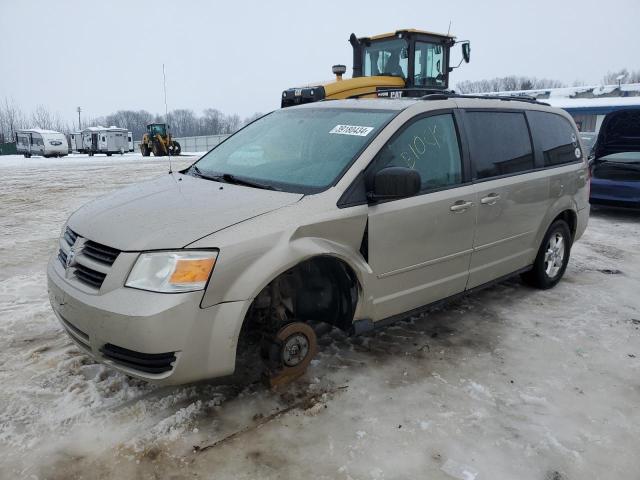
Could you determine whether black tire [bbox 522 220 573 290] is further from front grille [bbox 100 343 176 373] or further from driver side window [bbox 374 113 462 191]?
front grille [bbox 100 343 176 373]

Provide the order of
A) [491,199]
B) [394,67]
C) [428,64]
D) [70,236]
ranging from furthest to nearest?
1. [394,67]
2. [428,64]
3. [491,199]
4. [70,236]

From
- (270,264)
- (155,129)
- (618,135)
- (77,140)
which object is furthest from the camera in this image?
(77,140)

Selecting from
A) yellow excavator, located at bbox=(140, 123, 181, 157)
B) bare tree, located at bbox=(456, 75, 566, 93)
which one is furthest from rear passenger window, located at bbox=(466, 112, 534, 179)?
bare tree, located at bbox=(456, 75, 566, 93)

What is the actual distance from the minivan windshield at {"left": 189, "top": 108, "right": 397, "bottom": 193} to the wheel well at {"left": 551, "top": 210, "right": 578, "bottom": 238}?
2488mm

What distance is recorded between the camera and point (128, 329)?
92.0 inches

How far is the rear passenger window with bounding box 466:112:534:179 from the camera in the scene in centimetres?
372

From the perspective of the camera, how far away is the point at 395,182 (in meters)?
2.85

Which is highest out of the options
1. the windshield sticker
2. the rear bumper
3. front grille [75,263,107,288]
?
the windshield sticker

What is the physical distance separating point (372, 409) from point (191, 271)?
130 centimetres

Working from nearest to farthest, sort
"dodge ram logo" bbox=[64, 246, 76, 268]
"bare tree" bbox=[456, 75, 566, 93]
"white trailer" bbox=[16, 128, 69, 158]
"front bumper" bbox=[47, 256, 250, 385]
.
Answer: "front bumper" bbox=[47, 256, 250, 385], "dodge ram logo" bbox=[64, 246, 76, 268], "white trailer" bbox=[16, 128, 69, 158], "bare tree" bbox=[456, 75, 566, 93]

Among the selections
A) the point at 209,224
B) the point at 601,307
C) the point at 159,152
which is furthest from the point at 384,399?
the point at 159,152

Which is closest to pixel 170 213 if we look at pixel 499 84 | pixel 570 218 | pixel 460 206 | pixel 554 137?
pixel 460 206

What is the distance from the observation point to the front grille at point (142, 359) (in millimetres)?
2401

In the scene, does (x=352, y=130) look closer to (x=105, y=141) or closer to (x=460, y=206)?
(x=460, y=206)
